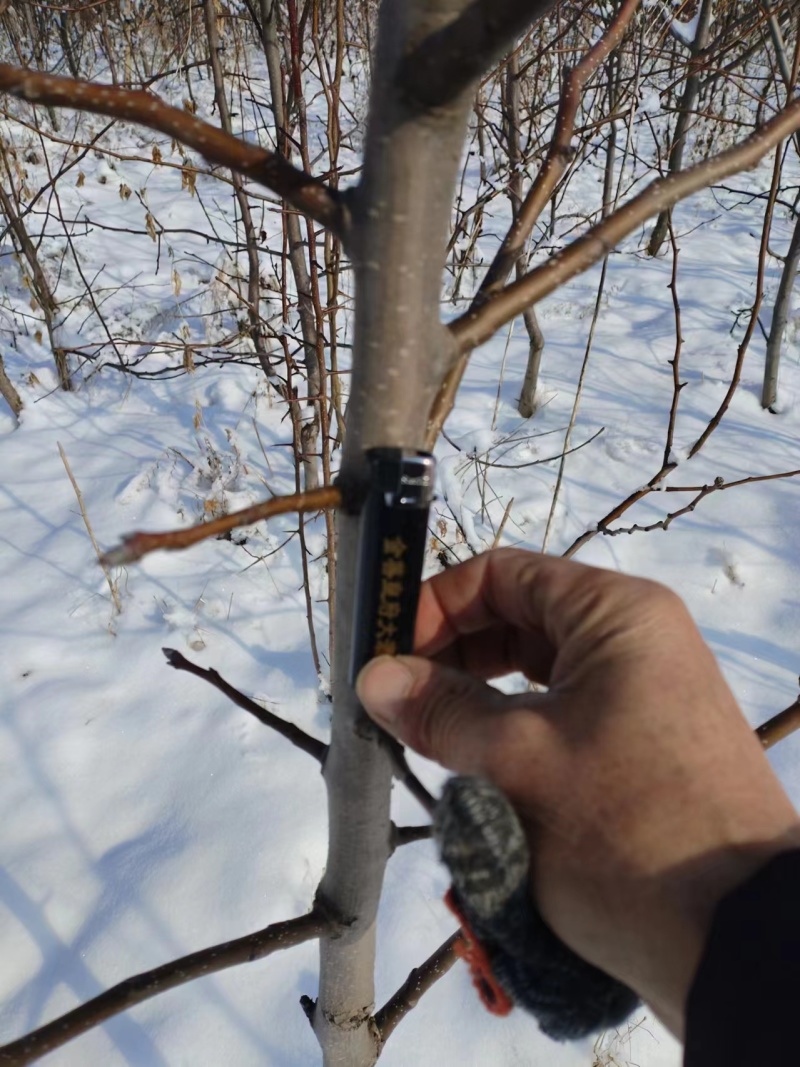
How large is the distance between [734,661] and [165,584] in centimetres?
223

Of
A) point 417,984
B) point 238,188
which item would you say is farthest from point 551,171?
point 238,188

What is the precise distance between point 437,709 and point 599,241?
0.47 meters

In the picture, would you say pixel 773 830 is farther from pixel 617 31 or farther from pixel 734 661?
pixel 734 661

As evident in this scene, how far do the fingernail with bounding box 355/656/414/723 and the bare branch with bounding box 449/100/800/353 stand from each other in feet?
0.98

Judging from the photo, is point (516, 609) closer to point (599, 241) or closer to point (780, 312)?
point (599, 241)

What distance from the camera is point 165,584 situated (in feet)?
9.17

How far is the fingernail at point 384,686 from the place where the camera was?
0.65 m

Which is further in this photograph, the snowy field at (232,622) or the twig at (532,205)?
the snowy field at (232,622)

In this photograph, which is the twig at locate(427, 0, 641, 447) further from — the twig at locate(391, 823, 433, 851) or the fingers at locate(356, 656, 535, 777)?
the twig at locate(391, 823, 433, 851)

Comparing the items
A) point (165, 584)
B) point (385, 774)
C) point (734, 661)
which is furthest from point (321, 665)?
point (385, 774)

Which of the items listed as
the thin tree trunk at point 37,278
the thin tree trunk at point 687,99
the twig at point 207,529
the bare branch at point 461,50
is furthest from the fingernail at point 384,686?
the thin tree trunk at point 687,99

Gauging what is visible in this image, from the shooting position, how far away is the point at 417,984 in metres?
1.08

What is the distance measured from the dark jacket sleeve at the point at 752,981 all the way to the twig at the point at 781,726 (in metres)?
0.40

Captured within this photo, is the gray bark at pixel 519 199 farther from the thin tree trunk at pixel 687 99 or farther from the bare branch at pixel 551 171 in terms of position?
the bare branch at pixel 551 171
